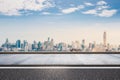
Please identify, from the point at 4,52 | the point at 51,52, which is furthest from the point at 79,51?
the point at 4,52

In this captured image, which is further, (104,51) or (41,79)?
(104,51)

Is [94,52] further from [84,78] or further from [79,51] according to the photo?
[84,78]

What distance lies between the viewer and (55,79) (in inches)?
289

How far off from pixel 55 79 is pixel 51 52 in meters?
12.1

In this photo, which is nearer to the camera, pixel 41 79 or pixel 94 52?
pixel 41 79

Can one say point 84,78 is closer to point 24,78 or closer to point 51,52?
point 24,78

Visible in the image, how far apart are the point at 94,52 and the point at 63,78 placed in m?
12.2

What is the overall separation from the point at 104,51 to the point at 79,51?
5.82ft

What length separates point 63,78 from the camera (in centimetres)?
758

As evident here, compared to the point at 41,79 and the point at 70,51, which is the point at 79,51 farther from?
the point at 41,79

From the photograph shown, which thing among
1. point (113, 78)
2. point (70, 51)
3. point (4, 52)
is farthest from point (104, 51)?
point (113, 78)

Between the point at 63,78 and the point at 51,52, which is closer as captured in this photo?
the point at 63,78

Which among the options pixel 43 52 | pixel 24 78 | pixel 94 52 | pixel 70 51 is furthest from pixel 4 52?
pixel 24 78

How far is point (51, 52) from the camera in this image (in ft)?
63.8
